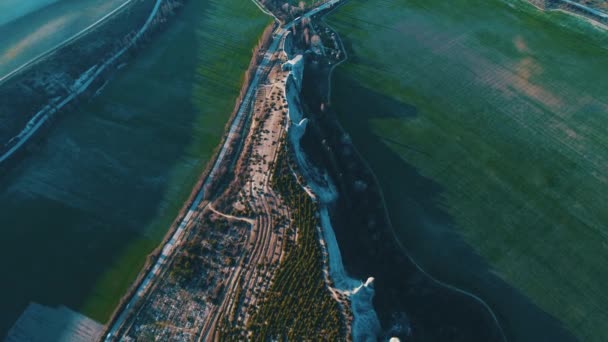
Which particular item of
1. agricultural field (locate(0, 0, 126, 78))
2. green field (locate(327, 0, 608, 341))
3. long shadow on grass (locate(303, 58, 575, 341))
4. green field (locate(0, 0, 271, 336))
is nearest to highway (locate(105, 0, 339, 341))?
green field (locate(0, 0, 271, 336))

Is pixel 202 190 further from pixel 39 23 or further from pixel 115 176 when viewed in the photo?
pixel 39 23

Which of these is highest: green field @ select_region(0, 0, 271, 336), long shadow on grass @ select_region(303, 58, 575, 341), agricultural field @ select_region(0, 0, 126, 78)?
agricultural field @ select_region(0, 0, 126, 78)

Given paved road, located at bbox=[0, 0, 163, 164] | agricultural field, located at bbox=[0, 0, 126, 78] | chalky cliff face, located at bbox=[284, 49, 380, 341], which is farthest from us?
agricultural field, located at bbox=[0, 0, 126, 78]

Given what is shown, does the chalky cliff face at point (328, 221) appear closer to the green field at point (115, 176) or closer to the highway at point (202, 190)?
the highway at point (202, 190)

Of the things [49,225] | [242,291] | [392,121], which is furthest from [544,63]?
[49,225]

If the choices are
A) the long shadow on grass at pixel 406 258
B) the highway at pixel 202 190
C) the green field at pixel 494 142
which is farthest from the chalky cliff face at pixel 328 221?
the green field at pixel 494 142

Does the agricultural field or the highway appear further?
the agricultural field

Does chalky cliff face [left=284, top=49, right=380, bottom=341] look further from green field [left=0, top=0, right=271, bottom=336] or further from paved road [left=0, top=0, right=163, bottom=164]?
paved road [left=0, top=0, right=163, bottom=164]
